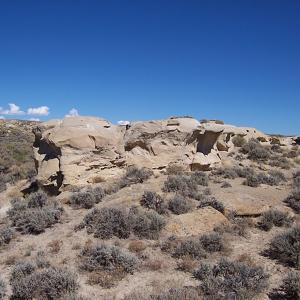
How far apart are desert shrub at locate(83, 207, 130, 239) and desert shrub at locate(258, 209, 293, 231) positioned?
3.72 meters

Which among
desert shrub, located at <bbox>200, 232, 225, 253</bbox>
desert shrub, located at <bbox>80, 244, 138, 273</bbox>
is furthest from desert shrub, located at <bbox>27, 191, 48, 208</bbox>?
desert shrub, located at <bbox>200, 232, 225, 253</bbox>

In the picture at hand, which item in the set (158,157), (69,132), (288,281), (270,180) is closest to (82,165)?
(69,132)

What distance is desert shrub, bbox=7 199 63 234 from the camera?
10125mm

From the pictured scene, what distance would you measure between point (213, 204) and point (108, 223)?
322 cm

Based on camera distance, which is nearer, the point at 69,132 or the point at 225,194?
the point at 225,194

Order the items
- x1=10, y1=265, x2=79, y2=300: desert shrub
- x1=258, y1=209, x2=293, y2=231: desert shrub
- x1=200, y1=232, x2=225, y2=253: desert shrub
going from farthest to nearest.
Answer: x1=258, y1=209, x2=293, y2=231: desert shrub, x1=200, y1=232, x2=225, y2=253: desert shrub, x1=10, y1=265, x2=79, y2=300: desert shrub

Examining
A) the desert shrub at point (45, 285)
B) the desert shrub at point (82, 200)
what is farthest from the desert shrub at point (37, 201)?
the desert shrub at point (45, 285)

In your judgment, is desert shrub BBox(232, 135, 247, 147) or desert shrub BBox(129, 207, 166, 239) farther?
desert shrub BBox(232, 135, 247, 147)

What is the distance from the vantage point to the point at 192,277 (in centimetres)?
742

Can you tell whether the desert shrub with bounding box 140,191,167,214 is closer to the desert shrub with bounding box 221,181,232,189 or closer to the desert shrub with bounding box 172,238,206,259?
the desert shrub with bounding box 172,238,206,259

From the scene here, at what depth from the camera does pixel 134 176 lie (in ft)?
45.9

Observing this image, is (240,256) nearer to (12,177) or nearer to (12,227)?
(12,227)

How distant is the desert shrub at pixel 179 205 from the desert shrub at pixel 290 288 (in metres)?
4.14

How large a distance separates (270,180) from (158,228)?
6.84 meters
